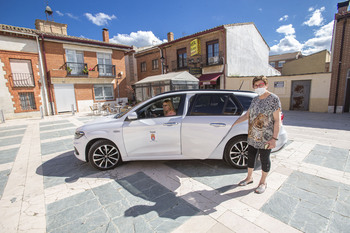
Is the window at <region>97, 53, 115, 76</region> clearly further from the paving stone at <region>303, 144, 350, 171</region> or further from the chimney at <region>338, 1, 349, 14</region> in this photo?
the chimney at <region>338, 1, 349, 14</region>

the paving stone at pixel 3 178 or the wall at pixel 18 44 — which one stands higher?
the wall at pixel 18 44

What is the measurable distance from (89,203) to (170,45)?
713 inches

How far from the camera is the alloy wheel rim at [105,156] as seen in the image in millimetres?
3564

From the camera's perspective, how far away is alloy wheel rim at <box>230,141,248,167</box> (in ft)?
11.0

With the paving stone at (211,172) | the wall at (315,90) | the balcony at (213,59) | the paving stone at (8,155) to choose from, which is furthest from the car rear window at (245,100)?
Result: the balcony at (213,59)

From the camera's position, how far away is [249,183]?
2.94 m

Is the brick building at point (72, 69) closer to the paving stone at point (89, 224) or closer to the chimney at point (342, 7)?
the paving stone at point (89, 224)

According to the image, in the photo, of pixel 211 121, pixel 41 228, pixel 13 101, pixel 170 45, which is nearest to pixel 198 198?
pixel 211 121

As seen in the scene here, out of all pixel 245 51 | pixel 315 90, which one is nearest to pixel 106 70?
pixel 245 51

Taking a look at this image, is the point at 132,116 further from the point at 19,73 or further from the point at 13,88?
the point at 19,73

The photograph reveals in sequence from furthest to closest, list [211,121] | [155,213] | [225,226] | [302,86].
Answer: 1. [302,86]
2. [211,121]
3. [155,213]
4. [225,226]

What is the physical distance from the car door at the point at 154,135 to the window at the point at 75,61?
14963 mm

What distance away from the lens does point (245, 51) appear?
16734mm

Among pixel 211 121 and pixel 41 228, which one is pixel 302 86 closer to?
pixel 211 121
